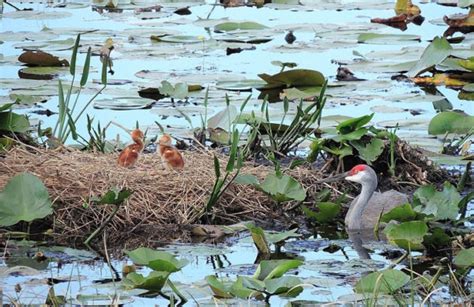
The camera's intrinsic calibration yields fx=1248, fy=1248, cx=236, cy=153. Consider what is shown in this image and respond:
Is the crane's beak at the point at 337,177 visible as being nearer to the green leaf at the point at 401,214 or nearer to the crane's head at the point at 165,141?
the green leaf at the point at 401,214

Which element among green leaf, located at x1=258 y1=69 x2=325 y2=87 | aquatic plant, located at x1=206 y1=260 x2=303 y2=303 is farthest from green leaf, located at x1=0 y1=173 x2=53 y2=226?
green leaf, located at x1=258 y1=69 x2=325 y2=87

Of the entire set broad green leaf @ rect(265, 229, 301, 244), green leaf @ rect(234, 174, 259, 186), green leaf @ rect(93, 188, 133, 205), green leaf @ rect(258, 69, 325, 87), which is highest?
green leaf @ rect(93, 188, 133, 205)

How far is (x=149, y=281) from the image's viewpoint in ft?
18.4

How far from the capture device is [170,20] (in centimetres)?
1382

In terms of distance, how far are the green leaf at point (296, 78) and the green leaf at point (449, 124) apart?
4.95 ft

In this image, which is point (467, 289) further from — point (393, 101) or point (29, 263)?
point (393, 101)

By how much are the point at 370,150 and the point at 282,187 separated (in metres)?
0.79

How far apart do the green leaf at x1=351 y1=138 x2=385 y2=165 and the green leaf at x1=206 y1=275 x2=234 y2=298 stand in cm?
234

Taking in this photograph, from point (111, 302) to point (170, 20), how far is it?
876 cm

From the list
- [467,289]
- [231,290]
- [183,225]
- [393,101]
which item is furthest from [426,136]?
[231,290]

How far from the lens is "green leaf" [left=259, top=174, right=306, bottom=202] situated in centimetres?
719

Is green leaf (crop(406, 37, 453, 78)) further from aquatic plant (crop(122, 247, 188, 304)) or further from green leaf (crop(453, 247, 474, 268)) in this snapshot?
aquatic plant (crop(122, 247, 188, 304))

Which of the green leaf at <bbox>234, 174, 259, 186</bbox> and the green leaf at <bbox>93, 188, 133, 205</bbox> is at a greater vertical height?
the green leaf at <bbox>93, 188, 133, 205</bbox>

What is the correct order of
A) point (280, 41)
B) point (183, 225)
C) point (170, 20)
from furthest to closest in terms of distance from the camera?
point (170, 20)
point (280, 41)
point (183, 225)
